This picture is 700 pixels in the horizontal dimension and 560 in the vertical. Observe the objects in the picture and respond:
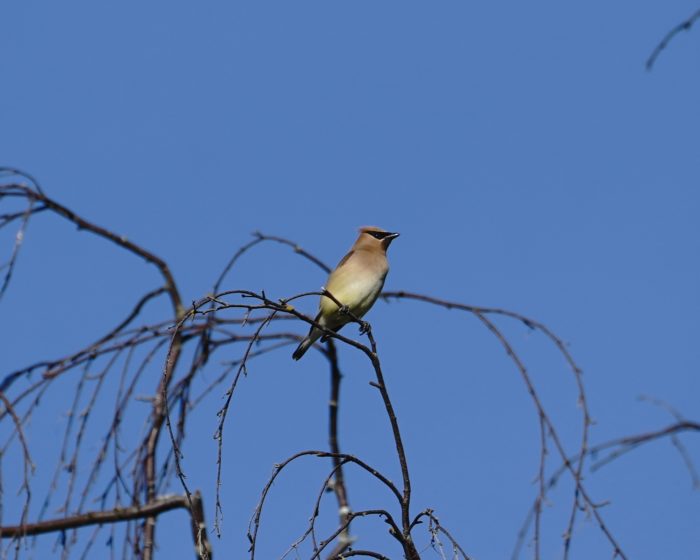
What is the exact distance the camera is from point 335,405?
5137mm

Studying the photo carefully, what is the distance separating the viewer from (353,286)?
5695 millimetres

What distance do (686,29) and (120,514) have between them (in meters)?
2.40

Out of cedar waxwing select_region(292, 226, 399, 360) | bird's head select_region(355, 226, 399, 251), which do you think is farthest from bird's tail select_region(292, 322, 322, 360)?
bird's head select_region(355, 226, 399, 251)

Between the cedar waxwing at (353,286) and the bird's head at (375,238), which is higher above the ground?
the bird's head at (375,238)

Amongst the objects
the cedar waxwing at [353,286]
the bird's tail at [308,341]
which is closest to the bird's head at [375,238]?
the cedar waxwing at [353,286]

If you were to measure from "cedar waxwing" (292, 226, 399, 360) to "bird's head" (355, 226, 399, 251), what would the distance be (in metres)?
0.10

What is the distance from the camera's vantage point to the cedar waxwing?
5.66m

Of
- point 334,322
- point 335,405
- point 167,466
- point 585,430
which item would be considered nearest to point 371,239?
point 334,322

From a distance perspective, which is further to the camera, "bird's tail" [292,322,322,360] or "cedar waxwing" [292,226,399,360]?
"cedar waxwing" [292,226,399,360]

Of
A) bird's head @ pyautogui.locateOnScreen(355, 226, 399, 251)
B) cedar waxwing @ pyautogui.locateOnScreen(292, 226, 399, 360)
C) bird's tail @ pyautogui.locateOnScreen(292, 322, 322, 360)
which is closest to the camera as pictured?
bird's tail @ pyautogui.locateOnScreen(292, 322, 322, 360)

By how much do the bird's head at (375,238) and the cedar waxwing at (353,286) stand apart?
0.10 metres

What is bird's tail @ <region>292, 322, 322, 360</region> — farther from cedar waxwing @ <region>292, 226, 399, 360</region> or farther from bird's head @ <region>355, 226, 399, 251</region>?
bird's head @ <region>355, 226, 399, 251</region>

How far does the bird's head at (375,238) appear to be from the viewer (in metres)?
6.31

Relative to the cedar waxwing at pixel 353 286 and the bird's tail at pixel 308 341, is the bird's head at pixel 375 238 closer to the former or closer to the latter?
the cedar waxwing at pixel 353 286
